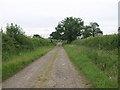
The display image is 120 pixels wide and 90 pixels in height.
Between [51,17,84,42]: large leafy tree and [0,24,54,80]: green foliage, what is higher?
[51,17,84,42]: large leafy tree

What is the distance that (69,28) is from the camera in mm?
85125

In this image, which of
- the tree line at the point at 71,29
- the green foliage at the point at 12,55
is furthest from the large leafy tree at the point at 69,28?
the green foliage at the point at 12,55

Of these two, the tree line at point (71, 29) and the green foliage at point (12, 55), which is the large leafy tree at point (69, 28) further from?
the green foliage at point (12, 55)

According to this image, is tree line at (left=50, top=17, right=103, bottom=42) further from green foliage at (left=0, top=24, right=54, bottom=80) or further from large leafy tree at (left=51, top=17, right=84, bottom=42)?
green foliage at (left=0, top=24, right=54, bottom=80)

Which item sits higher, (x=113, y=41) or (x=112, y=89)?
(x=113, y=41)

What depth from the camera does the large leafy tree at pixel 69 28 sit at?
84850mm

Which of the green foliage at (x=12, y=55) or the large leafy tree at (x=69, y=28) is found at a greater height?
the large leafy tree at (x=69, y=28)

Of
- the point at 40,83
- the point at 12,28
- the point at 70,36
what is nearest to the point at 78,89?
the point at 40,83

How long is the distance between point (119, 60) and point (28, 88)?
18.7 ft

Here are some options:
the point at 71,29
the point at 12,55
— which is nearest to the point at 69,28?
the point at 71,29

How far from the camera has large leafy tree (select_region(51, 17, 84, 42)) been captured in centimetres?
8485

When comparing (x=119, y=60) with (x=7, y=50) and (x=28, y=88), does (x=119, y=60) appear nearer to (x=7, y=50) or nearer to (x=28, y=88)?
(x=28, y=88)

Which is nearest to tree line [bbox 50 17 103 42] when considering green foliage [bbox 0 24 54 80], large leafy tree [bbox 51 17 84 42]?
large leafy tree [bbox 51 17 84 42]

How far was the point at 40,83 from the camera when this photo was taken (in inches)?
364
